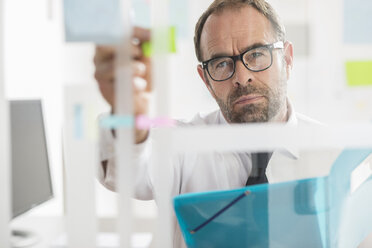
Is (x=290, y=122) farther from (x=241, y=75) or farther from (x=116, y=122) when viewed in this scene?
(x=116, y=122)

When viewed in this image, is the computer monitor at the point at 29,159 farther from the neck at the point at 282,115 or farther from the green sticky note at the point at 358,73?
the green sticky note at the point at 358,73

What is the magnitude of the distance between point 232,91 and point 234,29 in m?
0.16

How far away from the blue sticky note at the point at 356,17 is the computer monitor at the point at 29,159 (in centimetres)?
84

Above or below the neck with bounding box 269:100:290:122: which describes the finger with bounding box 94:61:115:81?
above

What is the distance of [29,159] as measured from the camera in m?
1.16

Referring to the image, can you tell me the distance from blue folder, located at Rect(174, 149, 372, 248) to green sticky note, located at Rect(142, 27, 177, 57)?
381 millimetres

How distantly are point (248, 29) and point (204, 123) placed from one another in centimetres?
26

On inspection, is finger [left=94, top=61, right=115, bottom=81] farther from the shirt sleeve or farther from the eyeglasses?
the eyeglasses

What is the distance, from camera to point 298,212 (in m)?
1.13

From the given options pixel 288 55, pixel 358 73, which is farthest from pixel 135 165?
pixel 358 73

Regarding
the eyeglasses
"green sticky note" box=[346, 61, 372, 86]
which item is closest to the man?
the eyeglasses

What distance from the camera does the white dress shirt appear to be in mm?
1102

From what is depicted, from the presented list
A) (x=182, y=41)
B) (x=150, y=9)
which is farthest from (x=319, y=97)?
(x=150, y=9)

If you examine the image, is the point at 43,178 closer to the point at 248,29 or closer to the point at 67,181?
the point at 67,181
